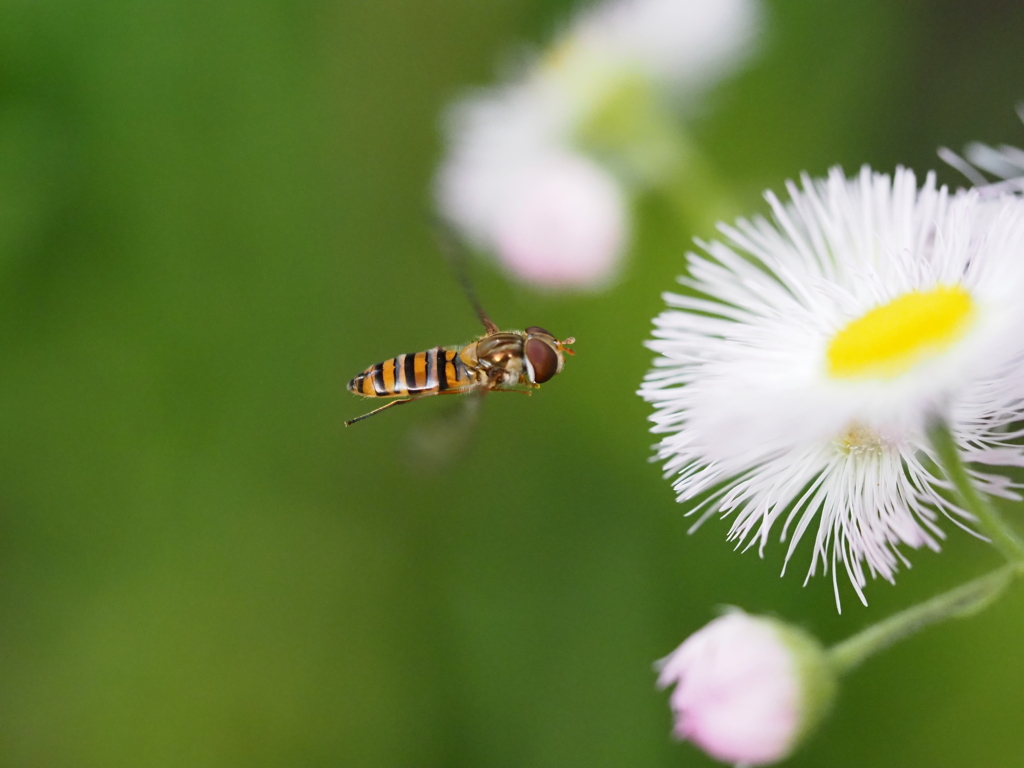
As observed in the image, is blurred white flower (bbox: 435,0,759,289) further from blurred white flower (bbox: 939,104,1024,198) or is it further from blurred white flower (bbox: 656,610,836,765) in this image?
blurred white flower (bbox: 656,610,836,765)

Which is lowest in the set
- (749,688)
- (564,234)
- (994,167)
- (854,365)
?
(749,688)

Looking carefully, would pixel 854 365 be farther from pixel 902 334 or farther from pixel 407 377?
pixel 407 377

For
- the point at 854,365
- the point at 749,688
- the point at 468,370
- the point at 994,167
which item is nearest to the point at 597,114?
the point at 468,370

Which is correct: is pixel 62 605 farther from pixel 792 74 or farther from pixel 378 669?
pixel 792 74

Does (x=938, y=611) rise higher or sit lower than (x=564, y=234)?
lower

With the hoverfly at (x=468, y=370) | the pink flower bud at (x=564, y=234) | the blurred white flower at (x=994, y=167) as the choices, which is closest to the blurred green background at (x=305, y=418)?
the pink flower bud at (x=564, y=234)

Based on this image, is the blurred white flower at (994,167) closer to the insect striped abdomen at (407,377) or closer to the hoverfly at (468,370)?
the hoverfly at (468,370)

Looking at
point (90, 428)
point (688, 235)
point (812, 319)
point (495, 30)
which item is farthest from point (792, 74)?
point (90, 428)
